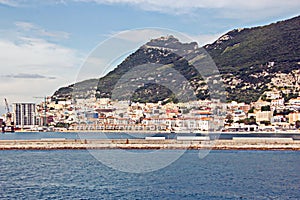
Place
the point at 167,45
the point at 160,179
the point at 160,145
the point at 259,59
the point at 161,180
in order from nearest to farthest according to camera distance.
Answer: the point at 161,180 → the point at 160,179 → the point at 160,145 → the point at 167,45 → the point at 259,59

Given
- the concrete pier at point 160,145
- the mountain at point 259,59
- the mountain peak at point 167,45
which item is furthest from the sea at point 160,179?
the mountain at point 259,59

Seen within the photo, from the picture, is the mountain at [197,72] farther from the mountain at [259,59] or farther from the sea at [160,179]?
the sea at [160,179]

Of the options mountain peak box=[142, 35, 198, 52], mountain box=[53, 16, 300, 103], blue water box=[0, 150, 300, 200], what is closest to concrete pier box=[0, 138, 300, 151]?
blue water box=[0, 150, 300, 200]

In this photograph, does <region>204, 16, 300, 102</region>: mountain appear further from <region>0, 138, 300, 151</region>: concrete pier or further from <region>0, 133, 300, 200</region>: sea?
<region>0, 133, 300, 200</region>: sea

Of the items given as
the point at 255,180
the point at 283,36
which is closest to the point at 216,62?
the point at 283,36

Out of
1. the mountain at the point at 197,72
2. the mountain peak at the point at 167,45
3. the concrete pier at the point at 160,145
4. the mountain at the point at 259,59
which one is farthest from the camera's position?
the mountain at the point at 259,59

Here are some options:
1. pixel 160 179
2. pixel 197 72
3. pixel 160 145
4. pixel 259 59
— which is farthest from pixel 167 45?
pixel 160 179

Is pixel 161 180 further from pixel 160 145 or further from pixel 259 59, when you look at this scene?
pixel 259 59
